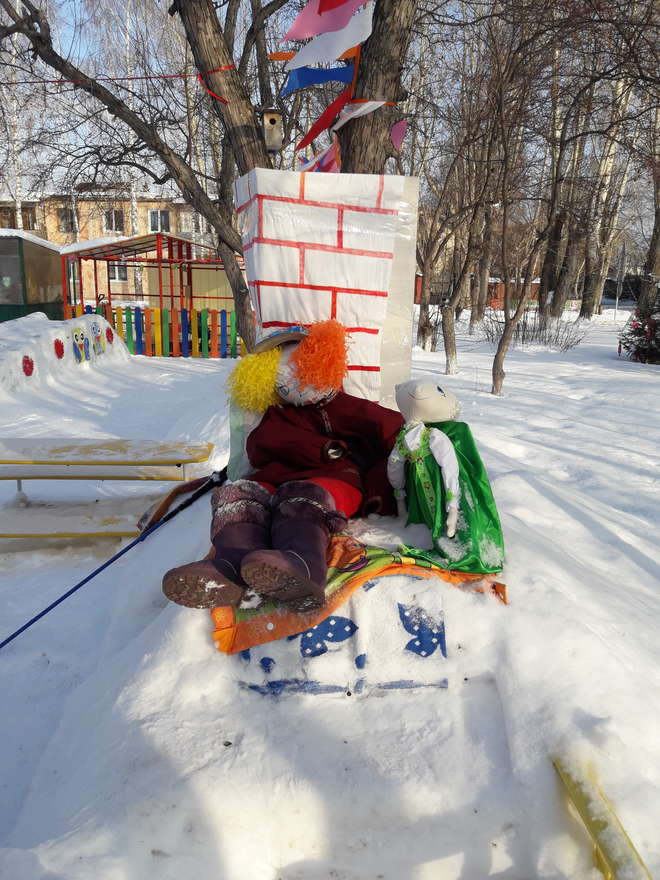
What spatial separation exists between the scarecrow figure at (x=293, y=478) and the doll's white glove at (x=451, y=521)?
43 centimetres

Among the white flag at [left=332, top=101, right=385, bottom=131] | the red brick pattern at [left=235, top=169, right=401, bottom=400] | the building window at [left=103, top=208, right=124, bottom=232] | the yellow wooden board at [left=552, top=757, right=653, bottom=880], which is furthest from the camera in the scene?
the building window at [left=103, top=208, right=124, bottom=232]

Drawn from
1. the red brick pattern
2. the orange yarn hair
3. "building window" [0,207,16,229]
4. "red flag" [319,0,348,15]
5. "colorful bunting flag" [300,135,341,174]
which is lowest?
the orange yarn hair

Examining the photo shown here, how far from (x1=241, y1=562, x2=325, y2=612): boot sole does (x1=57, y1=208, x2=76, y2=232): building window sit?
34.6 meters

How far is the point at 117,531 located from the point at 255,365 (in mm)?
1769

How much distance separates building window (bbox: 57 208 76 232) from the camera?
32719 mm

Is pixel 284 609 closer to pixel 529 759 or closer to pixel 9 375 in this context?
pixel 529 759

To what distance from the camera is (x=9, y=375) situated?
895 cm

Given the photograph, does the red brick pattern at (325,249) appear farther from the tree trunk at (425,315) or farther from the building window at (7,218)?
the building window at (7,218)

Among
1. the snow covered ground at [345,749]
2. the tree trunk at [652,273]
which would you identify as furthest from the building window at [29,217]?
the snow covered ground at [345,749]

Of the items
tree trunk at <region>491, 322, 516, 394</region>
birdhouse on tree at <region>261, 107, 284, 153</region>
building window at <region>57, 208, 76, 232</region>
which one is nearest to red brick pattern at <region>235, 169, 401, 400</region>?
birdhouse on tree at <region>261, 107, 284, 153</region>

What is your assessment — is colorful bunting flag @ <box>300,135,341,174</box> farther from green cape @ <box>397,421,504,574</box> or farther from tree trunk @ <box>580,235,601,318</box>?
tree trunk @ <box>580,235,601,318</box>

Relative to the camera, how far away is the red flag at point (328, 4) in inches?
144

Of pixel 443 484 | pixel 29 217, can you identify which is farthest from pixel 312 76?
pixel 29 217

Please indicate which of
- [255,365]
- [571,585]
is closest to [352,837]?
[571,585]
